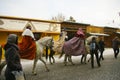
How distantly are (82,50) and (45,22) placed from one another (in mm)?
12633

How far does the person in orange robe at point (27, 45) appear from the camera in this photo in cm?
1335

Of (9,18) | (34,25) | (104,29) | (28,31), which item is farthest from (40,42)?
(104,29)

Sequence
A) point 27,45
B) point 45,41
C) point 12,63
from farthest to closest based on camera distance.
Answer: point 45,41
point 27,45
point 12,63

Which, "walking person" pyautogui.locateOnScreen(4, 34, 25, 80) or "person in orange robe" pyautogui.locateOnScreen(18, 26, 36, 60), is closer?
"walking person" pyautogui.locateOnScreen(4, 34, 25, 80)

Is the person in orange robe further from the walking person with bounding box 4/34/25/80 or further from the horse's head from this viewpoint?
the walking person with bounding box 4/34/25/80

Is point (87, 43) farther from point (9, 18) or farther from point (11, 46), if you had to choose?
point (11, 46)

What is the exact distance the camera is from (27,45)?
44.0 ft

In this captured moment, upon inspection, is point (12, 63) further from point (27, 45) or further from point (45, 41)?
point (45, 41)

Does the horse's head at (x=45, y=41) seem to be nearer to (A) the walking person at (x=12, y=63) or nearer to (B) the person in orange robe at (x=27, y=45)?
(B) the person in orange robe at (x=27, y=45)

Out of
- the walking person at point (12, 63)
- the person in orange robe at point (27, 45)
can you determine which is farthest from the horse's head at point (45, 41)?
the walking person at point (12, 63)

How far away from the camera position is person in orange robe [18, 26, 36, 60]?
13.4 m

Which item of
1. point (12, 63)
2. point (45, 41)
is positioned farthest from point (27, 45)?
point (12, 63)

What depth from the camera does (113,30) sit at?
177 ft

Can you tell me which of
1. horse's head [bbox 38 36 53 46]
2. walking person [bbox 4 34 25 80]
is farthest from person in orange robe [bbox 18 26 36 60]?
walking person [bbox 4 34 25 80]
